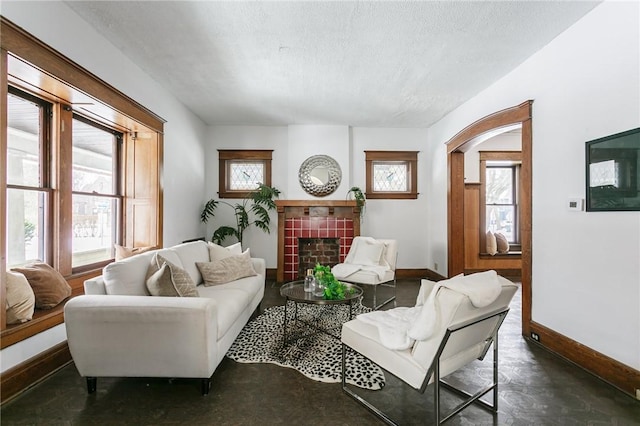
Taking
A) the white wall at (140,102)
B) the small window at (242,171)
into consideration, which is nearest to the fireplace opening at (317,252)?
the small window at (242,171)

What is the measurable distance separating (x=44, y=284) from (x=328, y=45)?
10.0 ft

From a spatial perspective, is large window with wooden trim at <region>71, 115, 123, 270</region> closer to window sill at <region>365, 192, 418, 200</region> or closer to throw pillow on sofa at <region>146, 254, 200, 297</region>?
throw pillow on sofa at <region>146, 254, 200, 297</region>

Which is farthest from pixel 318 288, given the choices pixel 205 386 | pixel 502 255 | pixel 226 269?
pixel 502 255

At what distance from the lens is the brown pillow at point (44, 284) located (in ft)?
7.29

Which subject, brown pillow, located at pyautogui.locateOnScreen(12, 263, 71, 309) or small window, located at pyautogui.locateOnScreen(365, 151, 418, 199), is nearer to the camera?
brown pillow, located at pyautogui.locateOnScreen(12, 263, 71, 309)

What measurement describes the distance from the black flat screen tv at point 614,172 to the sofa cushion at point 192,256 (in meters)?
3.41

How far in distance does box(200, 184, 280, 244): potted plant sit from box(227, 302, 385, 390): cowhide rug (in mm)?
2066

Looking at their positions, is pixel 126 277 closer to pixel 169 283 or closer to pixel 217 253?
pixel 169 283

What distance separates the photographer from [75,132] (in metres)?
2.95

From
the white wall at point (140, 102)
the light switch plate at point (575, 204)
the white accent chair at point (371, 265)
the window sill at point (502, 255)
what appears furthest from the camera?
the window sill at point (502, 255)

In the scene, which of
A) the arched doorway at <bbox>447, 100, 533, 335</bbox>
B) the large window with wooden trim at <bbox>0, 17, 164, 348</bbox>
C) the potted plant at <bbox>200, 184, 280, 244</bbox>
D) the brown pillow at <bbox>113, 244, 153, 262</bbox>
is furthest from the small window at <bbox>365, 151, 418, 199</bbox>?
the brown pillow at <bbox>113, 244, 153, 262</bbox>

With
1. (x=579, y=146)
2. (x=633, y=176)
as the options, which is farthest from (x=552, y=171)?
(x=633, y=176)

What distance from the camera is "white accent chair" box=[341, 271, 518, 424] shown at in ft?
4.85

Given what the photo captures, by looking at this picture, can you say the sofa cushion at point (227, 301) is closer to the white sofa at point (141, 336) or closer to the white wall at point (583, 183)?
the white sofa at point (141, 336)
